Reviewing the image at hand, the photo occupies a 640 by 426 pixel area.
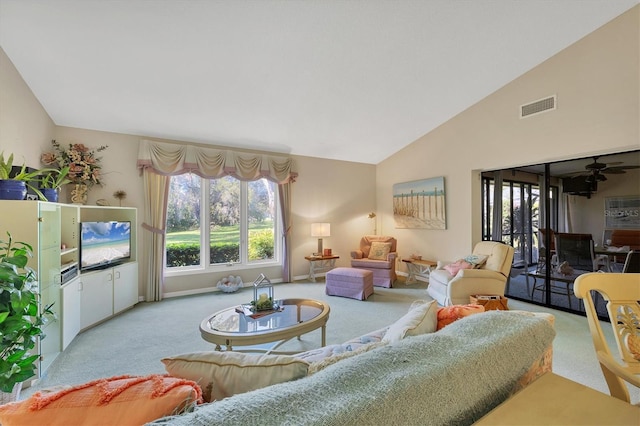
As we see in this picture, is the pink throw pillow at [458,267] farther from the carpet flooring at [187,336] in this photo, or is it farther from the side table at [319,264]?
the side table at [319,264]

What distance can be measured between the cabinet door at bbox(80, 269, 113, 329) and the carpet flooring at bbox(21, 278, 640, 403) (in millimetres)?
120

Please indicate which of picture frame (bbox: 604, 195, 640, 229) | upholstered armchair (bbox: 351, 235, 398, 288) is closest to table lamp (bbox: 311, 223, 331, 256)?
upholstered armchair (bbox: 351, 235, 398, 288)

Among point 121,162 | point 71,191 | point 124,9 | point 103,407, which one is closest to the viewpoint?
point 103,407

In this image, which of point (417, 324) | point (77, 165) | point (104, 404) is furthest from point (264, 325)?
point (77, 165)

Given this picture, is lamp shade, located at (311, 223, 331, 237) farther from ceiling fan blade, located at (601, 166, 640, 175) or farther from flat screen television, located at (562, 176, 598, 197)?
ceiling fan blade, located at (601, 166, 640, 175)

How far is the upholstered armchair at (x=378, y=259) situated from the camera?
5086 mm

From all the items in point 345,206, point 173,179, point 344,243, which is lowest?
point 344,243

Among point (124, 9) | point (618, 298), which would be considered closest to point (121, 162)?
point (124, 9)

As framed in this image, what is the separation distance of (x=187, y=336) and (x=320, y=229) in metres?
3.06

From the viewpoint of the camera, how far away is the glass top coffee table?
7.22ft

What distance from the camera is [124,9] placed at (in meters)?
2.41

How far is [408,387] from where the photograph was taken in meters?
0.67

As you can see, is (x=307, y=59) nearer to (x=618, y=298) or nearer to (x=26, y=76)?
(x=26, y=76)

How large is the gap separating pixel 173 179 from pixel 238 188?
1084mm
